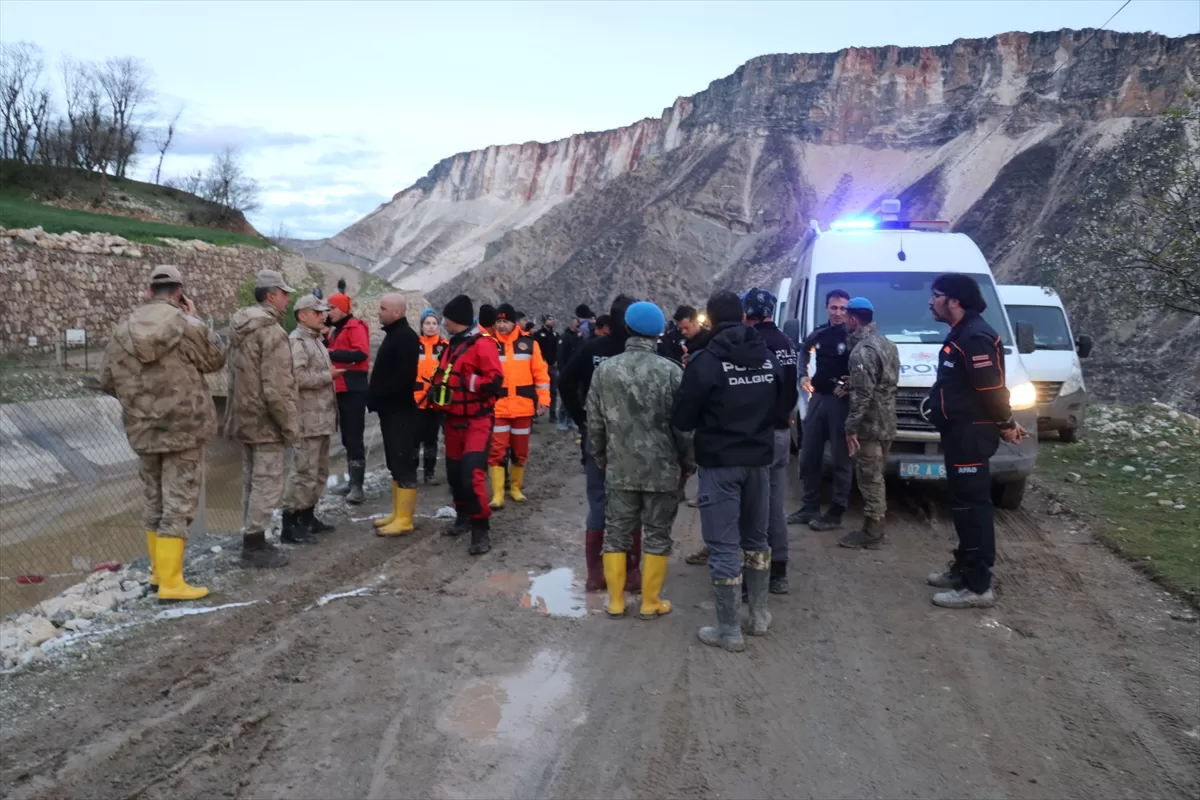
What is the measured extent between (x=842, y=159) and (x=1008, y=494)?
2377 inches

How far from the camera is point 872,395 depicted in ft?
23.6

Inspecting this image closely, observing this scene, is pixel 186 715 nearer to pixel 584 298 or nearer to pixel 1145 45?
pixel 584 298

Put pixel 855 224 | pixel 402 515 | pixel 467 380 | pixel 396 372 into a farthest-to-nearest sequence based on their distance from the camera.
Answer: pixel 855 224 < pixel 402 515 < pixel 396 372 < pixel 467 380

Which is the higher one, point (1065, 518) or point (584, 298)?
point (584, 298)

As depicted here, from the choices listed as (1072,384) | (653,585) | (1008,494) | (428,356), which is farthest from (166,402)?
(1072,384)

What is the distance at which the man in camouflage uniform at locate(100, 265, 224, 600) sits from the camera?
5688 mm

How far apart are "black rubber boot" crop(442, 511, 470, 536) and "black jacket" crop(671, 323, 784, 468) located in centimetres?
314

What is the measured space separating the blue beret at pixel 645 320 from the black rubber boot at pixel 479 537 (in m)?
2.47

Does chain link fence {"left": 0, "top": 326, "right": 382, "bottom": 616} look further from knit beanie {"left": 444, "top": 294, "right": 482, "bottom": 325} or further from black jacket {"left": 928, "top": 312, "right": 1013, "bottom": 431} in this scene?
black jacket {"left": 928, "top": 312, "right": 1013, "bottom": 431}

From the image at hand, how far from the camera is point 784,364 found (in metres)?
6.34

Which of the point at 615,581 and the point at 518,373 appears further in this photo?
the point at 518,373

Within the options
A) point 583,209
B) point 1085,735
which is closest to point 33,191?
point 583,209

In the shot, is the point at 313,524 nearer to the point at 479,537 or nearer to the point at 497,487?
the point at 479,537

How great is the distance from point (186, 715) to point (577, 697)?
185 cm
